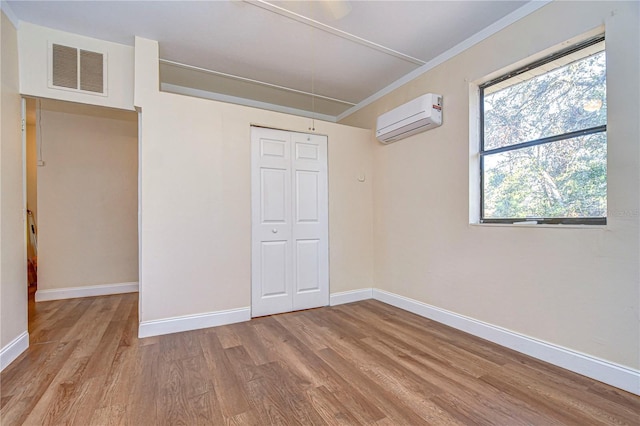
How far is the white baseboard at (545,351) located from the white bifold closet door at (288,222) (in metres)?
1.30

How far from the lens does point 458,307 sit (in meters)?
2.80

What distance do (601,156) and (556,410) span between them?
64.9 inches

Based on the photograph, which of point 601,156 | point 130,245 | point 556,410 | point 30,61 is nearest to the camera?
point 556,410

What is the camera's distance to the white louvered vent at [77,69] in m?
2.57

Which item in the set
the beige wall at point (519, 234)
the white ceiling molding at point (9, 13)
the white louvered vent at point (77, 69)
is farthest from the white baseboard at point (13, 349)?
the beige wall at point (519, 234)

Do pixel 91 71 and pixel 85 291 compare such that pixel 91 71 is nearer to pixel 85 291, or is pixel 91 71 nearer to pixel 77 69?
pixel 77 69

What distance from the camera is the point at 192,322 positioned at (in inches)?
112

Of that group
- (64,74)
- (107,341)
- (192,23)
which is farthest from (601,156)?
(64,74)

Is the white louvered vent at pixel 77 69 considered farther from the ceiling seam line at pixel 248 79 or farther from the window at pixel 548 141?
the window at pixel 548 141

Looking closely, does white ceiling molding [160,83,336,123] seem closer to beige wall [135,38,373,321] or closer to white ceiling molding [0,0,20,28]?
beige wall [135,38,373,321]

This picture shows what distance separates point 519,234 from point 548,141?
0.76 metres

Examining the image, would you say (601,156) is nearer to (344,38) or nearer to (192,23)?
(344,38)

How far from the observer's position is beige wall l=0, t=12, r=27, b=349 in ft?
7.13

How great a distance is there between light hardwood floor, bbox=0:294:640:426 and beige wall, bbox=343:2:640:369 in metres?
0.35
